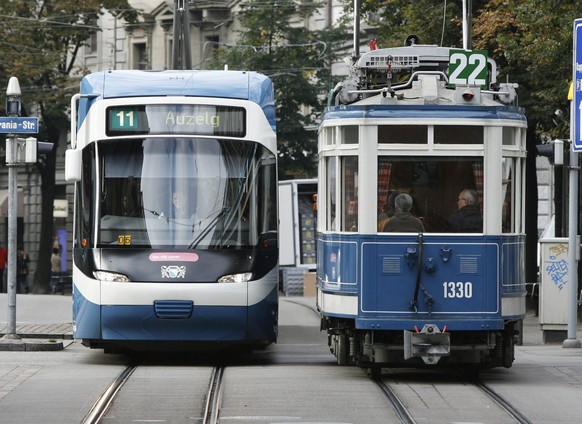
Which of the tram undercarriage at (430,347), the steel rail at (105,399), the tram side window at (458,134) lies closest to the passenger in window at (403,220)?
the tram side window at (458,134)

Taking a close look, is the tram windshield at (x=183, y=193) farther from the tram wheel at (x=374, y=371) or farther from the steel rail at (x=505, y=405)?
the steel rail at (x=505, y=405)

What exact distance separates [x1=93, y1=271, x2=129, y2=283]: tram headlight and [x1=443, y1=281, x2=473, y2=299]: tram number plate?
143 inches

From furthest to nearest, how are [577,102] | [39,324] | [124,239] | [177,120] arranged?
1. [39,324]
2. [577,102]
3. [177,120]
4. [124,239]

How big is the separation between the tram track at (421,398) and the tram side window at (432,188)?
1.51m

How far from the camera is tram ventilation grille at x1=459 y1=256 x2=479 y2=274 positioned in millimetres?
14805

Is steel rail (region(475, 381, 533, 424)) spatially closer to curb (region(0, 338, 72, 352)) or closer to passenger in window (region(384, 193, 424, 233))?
passenger in window (region(384, 193, 424, 233))

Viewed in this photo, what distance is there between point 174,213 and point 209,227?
0.41 metres

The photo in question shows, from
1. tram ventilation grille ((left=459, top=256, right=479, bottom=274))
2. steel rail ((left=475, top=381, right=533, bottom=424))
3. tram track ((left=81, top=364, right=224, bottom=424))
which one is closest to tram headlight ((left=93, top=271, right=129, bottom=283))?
tram track ((left=81, top=364, right=224, bottom=424))

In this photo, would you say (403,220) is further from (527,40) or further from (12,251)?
(527,40)

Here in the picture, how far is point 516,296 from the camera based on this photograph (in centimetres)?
1505

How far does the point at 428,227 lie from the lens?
1490cm

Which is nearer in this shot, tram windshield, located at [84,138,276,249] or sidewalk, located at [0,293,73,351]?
tram windshield, located at [84,138,276,249]

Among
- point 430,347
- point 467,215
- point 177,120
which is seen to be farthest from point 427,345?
point 177,120

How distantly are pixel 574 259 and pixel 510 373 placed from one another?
15.8 ft
